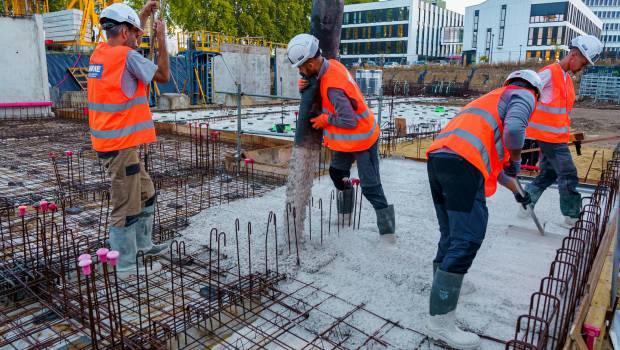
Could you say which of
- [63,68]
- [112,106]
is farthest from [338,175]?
[63,68]

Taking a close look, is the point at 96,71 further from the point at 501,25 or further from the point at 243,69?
the point at 501,25

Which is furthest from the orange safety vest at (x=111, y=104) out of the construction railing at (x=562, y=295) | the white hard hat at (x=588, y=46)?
the white hard hat at (x=588, y=46)

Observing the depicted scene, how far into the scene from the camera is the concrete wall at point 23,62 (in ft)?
40.6

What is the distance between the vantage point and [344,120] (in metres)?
3.52

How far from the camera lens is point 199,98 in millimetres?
21109

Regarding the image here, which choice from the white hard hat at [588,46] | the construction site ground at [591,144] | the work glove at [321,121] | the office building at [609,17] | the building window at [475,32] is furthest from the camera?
the office building at [609,17]

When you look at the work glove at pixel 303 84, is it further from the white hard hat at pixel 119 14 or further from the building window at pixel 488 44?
the building window at pixel 488 44

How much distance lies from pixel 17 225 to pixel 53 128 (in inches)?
313

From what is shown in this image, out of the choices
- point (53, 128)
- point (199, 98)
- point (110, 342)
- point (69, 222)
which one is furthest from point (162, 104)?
point (110, 342)

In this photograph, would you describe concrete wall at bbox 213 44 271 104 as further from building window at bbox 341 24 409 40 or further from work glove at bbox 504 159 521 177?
building window at bbox 341 24 409 40

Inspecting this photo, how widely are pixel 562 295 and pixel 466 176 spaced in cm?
125

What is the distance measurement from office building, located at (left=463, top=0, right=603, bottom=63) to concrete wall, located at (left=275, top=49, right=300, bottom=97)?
83.6 ft

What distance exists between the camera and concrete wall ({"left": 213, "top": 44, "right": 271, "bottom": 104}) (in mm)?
21344

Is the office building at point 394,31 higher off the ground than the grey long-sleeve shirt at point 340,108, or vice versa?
the office building at point 394,31
